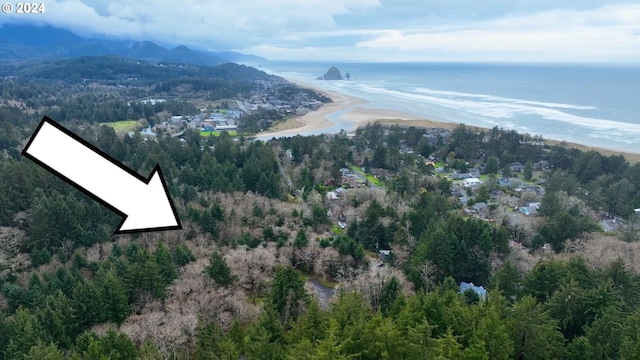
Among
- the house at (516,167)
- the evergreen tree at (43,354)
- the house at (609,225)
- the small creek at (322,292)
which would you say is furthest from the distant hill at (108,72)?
the evergreen tree at (43,354)

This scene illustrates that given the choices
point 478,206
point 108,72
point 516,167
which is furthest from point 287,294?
point 108,72

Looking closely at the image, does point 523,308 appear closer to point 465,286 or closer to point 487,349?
point 487,349

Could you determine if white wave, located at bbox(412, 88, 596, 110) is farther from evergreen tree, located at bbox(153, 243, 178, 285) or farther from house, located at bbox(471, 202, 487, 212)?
evergreen tree, located at bbox(153, 243, 178, 285)

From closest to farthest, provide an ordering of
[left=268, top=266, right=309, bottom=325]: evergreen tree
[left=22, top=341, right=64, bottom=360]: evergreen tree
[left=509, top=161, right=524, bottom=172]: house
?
[left=22, top=341, right=64, bottom=360]: evergreen tree, [left=268, top=266, right=309, bottom=325]: evergreen tree, [left=509, top=161, right=524, bottom=172]: house

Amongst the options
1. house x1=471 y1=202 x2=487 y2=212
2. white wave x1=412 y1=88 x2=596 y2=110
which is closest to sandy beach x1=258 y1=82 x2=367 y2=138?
white wave x1=412 y1=88 x2=596 y2=110

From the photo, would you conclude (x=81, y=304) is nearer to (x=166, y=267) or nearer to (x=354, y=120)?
(x=166, y=267)

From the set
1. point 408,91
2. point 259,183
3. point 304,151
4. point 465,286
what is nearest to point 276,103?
point 408,91
